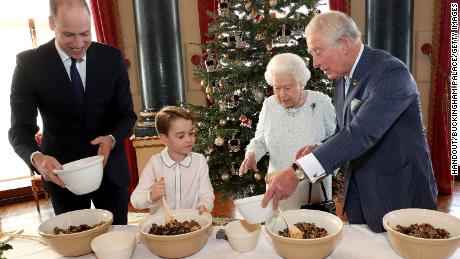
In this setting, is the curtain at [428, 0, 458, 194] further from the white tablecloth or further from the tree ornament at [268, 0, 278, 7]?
the white tablecloth

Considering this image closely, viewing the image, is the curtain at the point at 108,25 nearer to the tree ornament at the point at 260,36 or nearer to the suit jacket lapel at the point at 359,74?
the tree ornament at the point at 260,36

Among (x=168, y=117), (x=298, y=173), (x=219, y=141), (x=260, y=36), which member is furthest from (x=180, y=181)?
(x=260, y=36)

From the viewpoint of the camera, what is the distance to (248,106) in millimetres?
3549

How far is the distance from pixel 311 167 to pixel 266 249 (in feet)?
1.12

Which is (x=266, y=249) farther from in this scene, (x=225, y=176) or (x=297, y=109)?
(x=225, y=176)

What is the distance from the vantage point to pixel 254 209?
1250mm

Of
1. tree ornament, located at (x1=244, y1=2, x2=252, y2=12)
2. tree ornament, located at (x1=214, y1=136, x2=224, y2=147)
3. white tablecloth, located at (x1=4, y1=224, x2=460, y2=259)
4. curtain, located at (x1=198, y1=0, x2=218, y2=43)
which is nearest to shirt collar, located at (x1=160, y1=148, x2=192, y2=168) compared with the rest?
white tablecloth, located at (x1=4, y1=224, x2=460, y2=259)

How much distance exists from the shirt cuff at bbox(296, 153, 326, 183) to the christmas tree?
1.98 m

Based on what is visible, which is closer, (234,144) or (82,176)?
(82,176)

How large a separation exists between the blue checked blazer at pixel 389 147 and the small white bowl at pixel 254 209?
20.3 inches

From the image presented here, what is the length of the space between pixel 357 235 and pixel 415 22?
13.7ft

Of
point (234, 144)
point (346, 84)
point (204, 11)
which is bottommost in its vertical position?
point (234, 144)

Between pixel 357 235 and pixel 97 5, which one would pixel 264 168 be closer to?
pixel 357 235

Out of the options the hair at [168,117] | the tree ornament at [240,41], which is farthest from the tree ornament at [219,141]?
the hair at [168,117]
